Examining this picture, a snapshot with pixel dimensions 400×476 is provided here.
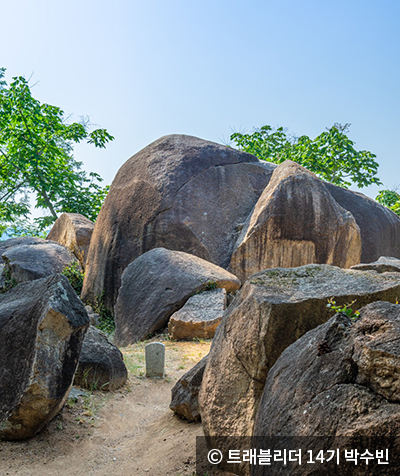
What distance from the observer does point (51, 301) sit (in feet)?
15.5

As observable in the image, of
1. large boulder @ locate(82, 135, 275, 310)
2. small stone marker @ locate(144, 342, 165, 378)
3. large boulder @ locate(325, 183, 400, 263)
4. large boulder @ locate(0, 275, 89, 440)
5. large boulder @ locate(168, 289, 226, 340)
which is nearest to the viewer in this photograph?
large boulder @ locate(0, 275, 89, 440)

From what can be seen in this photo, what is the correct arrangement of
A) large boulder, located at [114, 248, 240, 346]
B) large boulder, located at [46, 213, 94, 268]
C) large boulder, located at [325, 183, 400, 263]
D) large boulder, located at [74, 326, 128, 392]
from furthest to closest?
large boulder, located at [46, 213, 94, 268] < large boulder, located at [325, 183, 400, 263] < large boulder, located at [114, 248, 240, 346] < large boulder, located at [74, 326, 128, 392]

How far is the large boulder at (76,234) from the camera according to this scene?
1546 centimetres

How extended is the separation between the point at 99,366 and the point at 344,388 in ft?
13.9

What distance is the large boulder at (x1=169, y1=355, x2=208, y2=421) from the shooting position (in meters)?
4.60

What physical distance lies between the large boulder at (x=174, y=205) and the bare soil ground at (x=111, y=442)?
593 centimetres

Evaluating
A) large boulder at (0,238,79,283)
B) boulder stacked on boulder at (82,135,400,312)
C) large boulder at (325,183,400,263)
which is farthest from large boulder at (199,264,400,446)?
large boulder at (325,183,400,263)

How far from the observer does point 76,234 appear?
611 inches

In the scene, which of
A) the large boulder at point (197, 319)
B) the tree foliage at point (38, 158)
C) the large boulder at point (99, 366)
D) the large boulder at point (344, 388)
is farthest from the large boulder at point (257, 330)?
the tree foliage at point (38, 158)

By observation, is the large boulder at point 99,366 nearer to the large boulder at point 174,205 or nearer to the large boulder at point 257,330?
the large boulder at point 257,330

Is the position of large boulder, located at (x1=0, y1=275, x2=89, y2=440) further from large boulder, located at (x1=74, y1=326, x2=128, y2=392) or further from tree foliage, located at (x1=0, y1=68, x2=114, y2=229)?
tree foliage, located at (x1=0, y1=68, x2=114, y2=229)

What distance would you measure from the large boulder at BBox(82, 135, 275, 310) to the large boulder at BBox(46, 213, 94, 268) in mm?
1838

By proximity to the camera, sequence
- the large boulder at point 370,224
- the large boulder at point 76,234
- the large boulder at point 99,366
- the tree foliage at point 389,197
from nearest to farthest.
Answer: the large boulder at point 99,366
the large boulder at point 370,224
the large boulder at point 76,234
the tree foliage at point 389,197

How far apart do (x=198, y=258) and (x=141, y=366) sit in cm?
391
